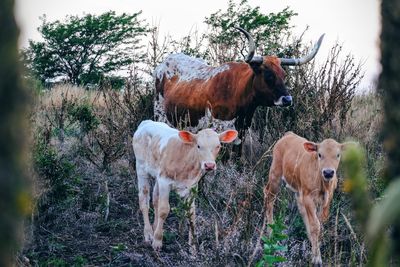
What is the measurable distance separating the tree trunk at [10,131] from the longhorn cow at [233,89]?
8649mm

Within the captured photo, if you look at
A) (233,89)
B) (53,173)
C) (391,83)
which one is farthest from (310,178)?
(391,83)

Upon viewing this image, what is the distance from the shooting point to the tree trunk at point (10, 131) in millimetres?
1163

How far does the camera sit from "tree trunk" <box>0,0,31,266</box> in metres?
1.16

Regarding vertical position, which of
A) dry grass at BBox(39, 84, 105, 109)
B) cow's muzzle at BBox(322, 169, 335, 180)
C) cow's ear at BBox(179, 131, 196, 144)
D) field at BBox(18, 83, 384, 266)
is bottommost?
field at BBox(18, 83, 384, 266)

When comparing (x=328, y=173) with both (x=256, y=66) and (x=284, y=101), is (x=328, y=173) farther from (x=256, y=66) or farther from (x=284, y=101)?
(x=256, y=66)

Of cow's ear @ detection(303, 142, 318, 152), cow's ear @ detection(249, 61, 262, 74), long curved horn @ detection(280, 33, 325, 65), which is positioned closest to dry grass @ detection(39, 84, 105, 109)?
cow's ear @ detection(249, 61, 262, 74)

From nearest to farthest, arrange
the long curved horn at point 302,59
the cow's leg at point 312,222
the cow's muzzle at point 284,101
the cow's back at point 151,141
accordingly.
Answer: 1. the cow's leg at point 312,222
2. the cow's back at point 151,141
3. the cow's muzzle at point 284,101
4. the long curved horn at point 302,59

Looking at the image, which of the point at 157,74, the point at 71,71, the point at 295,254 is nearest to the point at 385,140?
the point at 295,254

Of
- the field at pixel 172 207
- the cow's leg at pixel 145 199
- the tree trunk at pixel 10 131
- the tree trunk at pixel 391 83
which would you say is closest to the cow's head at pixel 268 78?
the field at pixel 172 207

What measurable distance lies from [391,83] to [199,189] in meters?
6.73

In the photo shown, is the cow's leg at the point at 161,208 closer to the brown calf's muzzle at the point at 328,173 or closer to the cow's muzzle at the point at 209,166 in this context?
the cow's muzzle at the point at 209,166

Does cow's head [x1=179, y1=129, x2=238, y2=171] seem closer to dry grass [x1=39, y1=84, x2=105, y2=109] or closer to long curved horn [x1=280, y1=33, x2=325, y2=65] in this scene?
long curved horn [x1=280, y1=33, x2=325, y2=65]

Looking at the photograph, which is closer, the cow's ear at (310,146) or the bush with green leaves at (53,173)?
the cow's ear at (310,146)

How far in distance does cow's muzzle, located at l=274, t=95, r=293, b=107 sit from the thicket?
460mm
